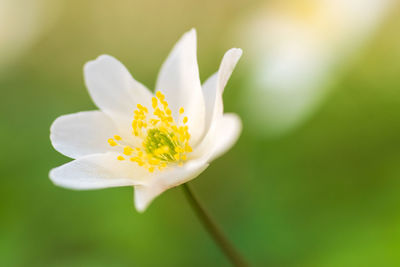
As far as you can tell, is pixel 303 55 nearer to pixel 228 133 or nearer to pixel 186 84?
pixel 186 84

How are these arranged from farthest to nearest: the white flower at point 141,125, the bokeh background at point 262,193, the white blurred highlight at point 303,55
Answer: the white blurred highlight at point 303,55, the bokeh background at point 262,193, the white flower at point 141,125

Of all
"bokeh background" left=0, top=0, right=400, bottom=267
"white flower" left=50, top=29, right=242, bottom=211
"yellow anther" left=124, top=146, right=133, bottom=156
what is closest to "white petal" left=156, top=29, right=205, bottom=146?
"white flower" left=50, top=29, right=242, bottom=211

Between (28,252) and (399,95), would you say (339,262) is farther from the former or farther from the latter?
(28,252)

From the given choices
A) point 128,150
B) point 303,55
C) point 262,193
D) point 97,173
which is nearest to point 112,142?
point 128,150

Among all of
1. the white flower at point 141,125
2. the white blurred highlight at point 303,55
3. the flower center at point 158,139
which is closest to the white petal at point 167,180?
the white flower at point 141,125

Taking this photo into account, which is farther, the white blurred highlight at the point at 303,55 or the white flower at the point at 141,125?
the white blurred highlight at the point at 303,55

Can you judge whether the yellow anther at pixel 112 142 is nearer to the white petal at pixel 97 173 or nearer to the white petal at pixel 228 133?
the white petal at pixel 97 173

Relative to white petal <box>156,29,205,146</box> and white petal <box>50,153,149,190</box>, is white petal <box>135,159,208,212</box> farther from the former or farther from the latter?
white petal <box>156,29,205,146</box>
